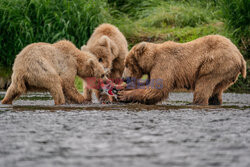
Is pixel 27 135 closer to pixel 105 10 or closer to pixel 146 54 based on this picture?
pixel 146 54

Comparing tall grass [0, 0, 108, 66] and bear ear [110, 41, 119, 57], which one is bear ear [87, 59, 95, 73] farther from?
tall grass [0, 0, 108, 66]

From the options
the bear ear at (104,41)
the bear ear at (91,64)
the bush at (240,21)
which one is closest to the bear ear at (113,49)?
the bear ear at (104,41)

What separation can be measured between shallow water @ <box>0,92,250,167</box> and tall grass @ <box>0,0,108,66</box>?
15.3 feet

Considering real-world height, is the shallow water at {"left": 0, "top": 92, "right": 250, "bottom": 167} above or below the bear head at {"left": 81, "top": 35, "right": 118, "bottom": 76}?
below

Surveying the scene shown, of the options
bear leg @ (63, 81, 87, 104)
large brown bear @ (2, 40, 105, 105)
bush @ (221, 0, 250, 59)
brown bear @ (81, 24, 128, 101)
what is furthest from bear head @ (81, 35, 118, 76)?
bush @ (221, 0, 250, 59)

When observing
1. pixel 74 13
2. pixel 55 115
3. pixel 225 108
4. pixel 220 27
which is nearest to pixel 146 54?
pixel 225 108

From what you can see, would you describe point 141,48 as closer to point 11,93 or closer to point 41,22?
point 11,93

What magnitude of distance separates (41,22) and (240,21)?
459cm

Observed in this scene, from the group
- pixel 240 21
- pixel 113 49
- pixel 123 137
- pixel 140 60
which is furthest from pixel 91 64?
pixel 240 21

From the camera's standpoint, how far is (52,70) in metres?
6.37

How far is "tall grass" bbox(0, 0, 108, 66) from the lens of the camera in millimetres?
10258

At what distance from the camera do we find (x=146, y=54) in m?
6.98

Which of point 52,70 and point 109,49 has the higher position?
point 109,49

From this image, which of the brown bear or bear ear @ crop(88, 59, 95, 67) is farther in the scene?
the brown bear
